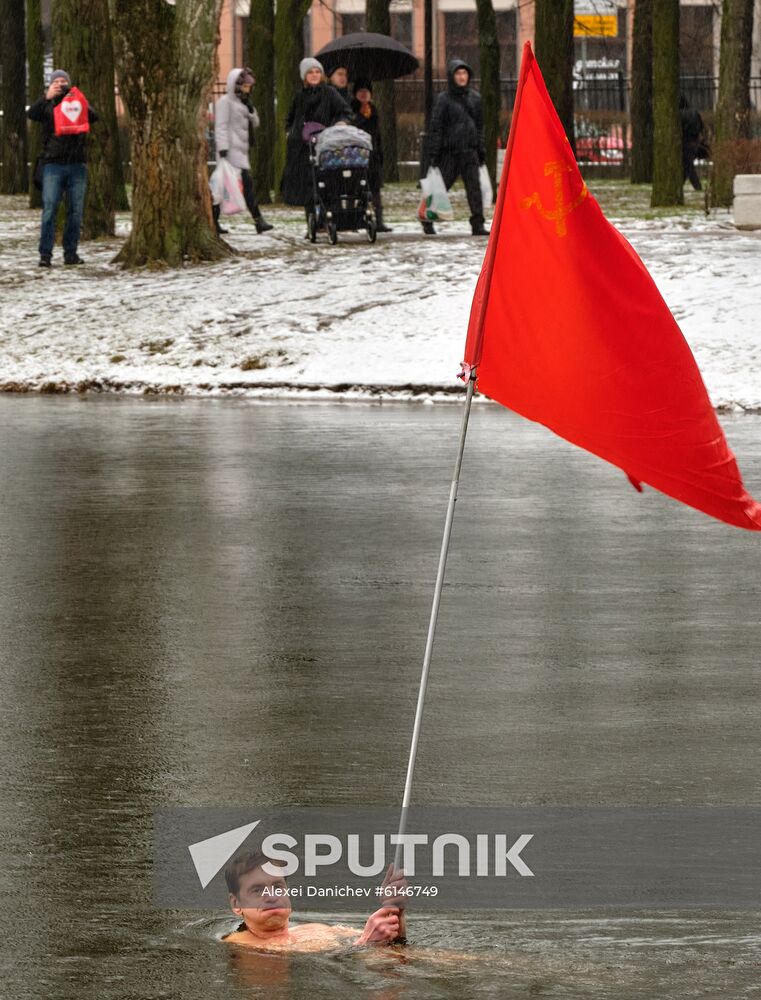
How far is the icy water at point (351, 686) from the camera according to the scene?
448 cm

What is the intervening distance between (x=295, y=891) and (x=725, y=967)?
103 centimetres

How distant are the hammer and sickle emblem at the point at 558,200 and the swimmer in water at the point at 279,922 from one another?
60.1 inches

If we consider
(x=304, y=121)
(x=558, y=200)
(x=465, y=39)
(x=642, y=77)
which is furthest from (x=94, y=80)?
(x=465, y=39)

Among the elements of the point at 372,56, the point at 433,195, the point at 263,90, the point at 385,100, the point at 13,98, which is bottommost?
the point at 433,195

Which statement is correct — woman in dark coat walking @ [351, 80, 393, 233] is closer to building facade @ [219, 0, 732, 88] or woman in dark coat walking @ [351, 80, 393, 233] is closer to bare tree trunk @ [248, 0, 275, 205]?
bare tree trunk @ [248, 0, 275, 205]

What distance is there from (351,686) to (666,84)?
21.4 metres

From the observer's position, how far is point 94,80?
27.0 m

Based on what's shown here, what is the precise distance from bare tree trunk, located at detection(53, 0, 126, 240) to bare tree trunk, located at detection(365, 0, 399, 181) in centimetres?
1511

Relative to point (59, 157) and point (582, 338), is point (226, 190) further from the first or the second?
point (582, 338)

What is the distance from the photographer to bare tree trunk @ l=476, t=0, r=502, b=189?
3506cm

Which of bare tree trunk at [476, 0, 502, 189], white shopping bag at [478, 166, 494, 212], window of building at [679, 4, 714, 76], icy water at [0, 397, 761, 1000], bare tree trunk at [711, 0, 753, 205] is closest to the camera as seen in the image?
icy water at [0, 397, 761, 1000]

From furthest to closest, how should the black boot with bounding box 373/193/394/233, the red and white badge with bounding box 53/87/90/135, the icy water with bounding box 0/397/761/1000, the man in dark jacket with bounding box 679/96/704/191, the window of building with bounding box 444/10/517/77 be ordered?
the window of building with bounding box 444/10/517/77 < the man in dark jacket with bounding box 679/96/704/191 < the black boot with bounding box 373/193/394/233 < the red and white badge with bounding box 53/87/90/135 < the icy water with bounding box 0/397/761/1000

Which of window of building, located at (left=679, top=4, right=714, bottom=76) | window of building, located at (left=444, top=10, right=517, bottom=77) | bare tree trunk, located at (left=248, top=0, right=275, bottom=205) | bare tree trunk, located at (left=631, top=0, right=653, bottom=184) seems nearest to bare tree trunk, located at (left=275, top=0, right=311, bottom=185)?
bare tree trunk, located at (left=248, top=0, right=275, bottom=205)

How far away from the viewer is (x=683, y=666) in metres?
7.35
